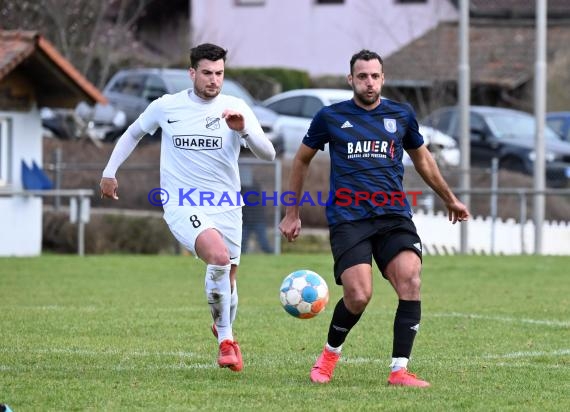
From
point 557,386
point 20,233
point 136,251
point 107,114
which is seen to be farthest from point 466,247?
point 557,386

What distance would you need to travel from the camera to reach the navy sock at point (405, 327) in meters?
8.31

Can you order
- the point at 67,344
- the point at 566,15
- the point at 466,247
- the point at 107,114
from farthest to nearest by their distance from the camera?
the point at 566,15 → the point at 107,114 → the point at 466,247 → the point at 67,344

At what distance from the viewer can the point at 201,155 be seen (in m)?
9.20

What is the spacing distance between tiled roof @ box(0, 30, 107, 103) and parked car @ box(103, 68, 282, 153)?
4642 mm

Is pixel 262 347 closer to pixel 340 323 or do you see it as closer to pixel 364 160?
pixel 340 323

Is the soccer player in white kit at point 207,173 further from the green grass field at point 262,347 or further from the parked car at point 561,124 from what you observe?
the parked car at point 561,124

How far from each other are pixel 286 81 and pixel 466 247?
65.0 ft

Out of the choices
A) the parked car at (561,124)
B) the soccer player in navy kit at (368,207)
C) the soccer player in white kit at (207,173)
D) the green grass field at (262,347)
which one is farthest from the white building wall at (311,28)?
the soccer player in navy kit at (368,207)

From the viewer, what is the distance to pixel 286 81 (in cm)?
4259

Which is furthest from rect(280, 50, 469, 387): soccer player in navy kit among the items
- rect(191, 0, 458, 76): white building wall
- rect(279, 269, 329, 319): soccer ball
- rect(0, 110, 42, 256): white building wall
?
rect(191, 0, 458, 76): white building wall

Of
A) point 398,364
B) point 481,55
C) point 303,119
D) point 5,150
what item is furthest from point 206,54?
point 481,55

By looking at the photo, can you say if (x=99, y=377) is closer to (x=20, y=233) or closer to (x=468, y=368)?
(x=468, y=368)

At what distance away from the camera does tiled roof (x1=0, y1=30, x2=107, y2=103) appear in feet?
77.5

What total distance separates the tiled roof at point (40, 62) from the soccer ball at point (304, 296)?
15.1 metres
